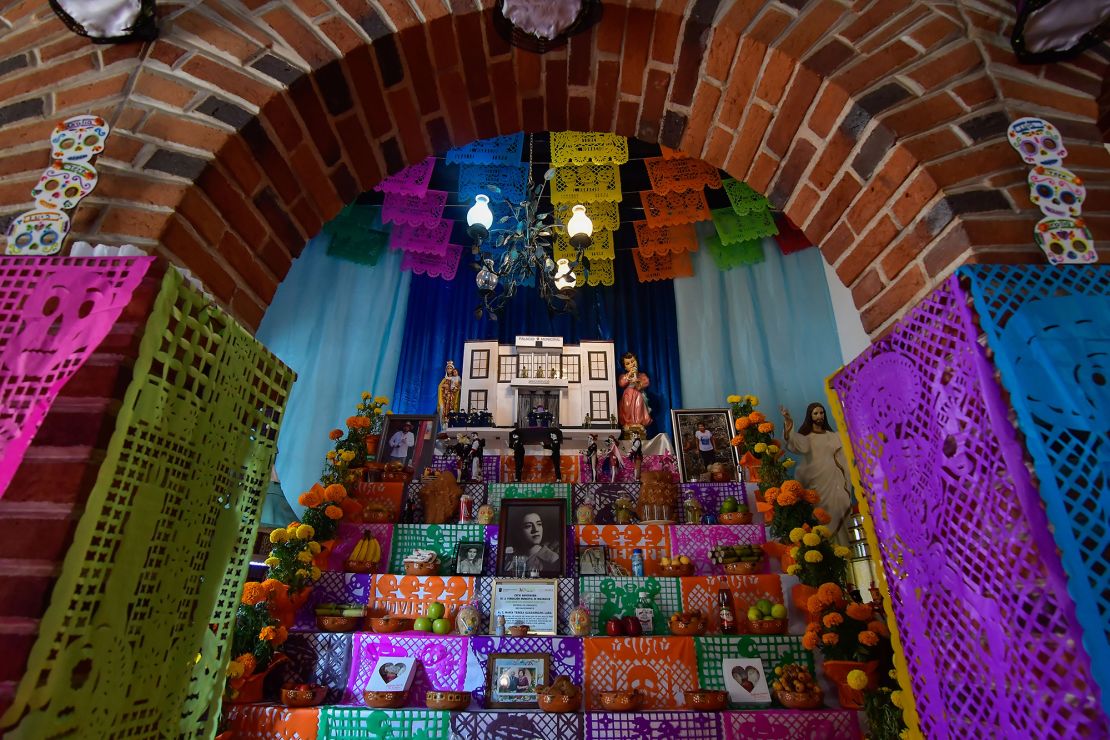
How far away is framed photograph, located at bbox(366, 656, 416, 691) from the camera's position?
2562 mm

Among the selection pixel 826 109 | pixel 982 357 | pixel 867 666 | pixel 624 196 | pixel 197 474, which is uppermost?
pixel 624 196

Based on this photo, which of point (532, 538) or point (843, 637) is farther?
point (532, 538)

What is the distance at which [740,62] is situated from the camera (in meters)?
1.13

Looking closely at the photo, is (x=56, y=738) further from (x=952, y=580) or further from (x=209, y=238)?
(x=952, y=580)

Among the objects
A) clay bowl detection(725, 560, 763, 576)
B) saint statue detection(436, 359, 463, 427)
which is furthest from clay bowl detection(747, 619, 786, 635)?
saint statue detection(436, 359, 463, 427)

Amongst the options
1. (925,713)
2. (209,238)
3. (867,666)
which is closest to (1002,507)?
(925,713)

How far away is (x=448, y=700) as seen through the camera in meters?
2.43

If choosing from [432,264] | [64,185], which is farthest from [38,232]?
[432,264]

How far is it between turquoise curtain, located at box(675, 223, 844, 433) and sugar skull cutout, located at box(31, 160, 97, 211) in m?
4.89

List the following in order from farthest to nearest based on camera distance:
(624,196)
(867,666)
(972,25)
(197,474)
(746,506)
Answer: (624,196)
(746,506)
(867,666)
(972,25)
(197,474)

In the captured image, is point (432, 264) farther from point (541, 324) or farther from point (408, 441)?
point (408, 441)

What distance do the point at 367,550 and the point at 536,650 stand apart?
112 centimetres

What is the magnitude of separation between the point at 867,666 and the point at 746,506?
1.19 m

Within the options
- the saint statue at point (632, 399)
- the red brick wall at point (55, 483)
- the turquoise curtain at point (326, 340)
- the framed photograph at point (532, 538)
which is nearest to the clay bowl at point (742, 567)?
the framed photograph at point (532, 538)
